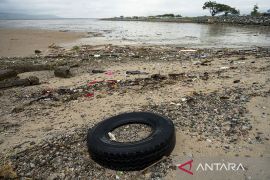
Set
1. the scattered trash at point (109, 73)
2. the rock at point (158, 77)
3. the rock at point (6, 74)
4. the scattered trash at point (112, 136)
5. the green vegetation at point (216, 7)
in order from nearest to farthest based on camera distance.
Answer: the scattered trash at point (112, 136), the rock at point (158, 77), the rock at point (6, 74), the scattered trash at point (109, 73), the green vegetation at point (216, 7)

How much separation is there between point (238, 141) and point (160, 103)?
192 centimetres

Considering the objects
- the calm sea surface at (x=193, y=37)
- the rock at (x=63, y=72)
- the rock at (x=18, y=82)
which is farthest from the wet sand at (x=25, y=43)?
the rock at (x=18, y=82)

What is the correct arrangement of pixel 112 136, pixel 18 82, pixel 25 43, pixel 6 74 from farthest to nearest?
pixel 25 43 → pixel 6 74 → pixel 18 82 → pixel 112 136

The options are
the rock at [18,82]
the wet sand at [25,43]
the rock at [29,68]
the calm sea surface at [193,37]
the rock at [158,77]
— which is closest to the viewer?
the rock at [18,82]

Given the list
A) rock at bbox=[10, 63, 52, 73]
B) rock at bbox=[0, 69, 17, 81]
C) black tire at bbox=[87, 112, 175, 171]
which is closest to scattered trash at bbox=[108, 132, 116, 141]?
black tire at bbox=[87, 112, 175, 171]

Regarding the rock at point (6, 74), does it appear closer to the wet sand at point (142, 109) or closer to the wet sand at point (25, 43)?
the wet sand at point (142, 109)

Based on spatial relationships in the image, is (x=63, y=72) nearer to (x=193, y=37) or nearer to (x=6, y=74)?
(x=6, y=74)

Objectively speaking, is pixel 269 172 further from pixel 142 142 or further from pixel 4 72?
pixel 4 72

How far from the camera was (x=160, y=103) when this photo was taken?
5098 millimetres

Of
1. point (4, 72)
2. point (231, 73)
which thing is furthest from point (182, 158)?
point (4, 72)

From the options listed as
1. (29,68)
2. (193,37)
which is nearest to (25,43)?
(29,68)

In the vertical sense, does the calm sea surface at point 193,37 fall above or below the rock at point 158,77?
above

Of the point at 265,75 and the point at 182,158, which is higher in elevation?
the point at 265,75

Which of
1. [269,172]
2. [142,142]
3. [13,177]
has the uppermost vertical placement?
[142,142]
